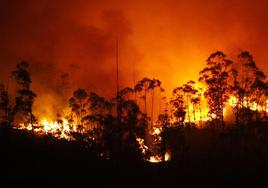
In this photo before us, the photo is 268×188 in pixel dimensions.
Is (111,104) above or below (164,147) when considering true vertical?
above

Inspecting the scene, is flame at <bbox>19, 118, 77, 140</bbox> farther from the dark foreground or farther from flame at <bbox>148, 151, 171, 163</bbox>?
flame at <bbox>148, 151, 171, 163</bbox>

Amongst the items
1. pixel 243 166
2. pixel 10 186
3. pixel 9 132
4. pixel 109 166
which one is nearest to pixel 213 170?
pixel 243 166

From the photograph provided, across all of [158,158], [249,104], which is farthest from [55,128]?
[249,104]

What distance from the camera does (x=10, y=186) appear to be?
4453 centimetres

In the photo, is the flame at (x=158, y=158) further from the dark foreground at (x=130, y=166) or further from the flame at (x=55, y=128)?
the flame at (x=55, y=128)

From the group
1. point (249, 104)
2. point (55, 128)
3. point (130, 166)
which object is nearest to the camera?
point (130, 166)

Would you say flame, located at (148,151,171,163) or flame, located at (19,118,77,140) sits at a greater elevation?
flame, located at (19,118,77,140)

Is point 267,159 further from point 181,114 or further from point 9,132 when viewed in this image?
point 9,132

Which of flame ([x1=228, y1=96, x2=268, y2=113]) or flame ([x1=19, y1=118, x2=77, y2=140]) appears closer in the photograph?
flame ([x1=19, y1=118, x2=77, y2=140])

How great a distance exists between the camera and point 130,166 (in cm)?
5925

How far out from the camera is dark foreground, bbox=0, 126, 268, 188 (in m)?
→ 50.2

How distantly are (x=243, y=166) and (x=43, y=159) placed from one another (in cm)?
2484

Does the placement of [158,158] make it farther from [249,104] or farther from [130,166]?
[249,104]

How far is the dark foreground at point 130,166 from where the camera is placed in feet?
165
